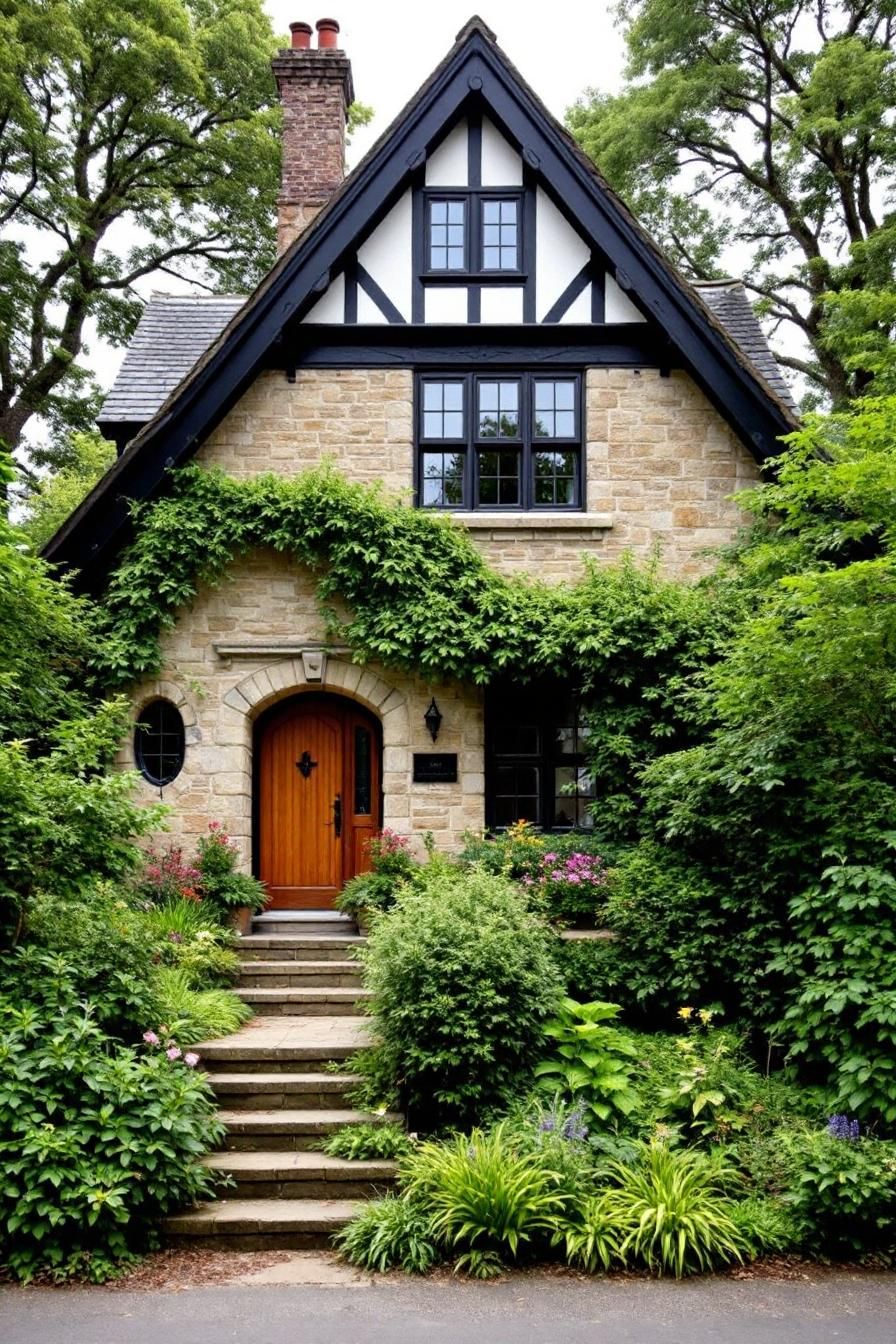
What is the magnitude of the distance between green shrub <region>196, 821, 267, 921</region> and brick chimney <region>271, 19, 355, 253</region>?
278 inches

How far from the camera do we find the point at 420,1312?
514 cm

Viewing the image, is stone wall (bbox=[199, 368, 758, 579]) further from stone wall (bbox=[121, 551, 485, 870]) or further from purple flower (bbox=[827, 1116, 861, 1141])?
purple flower (bbox=[827, 1116, 861, 1141])

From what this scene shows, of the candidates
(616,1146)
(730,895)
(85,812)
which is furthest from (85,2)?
(616,1146)

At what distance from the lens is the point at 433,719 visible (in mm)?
10602

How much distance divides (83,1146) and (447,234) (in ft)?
30.0

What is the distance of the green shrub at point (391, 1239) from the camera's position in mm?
5621

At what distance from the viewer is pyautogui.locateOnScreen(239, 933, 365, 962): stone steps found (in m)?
9.73

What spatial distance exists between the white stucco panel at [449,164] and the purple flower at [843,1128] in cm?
931

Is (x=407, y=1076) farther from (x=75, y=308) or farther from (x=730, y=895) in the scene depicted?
(x=75, y=308)

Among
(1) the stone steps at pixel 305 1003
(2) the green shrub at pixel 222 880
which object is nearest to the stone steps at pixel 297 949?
(2) the green shrub at pixel 222 880

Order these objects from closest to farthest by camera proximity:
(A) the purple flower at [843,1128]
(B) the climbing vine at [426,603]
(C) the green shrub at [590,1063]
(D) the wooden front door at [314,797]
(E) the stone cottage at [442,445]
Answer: (A) the purple flower at [843,1128] < (C) the green shrub at [590,1063] < (B) the climbing vine at [426,603] < (E) the stone cottage at [442,445] < (D) the wooden front door at [314,797]

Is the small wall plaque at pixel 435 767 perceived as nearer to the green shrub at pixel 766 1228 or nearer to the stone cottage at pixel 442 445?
the stone cottage at pixel 442 445

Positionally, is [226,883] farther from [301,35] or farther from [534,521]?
[301,35]

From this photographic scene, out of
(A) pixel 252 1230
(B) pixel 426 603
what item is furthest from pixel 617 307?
(A) pixel 252 1230
